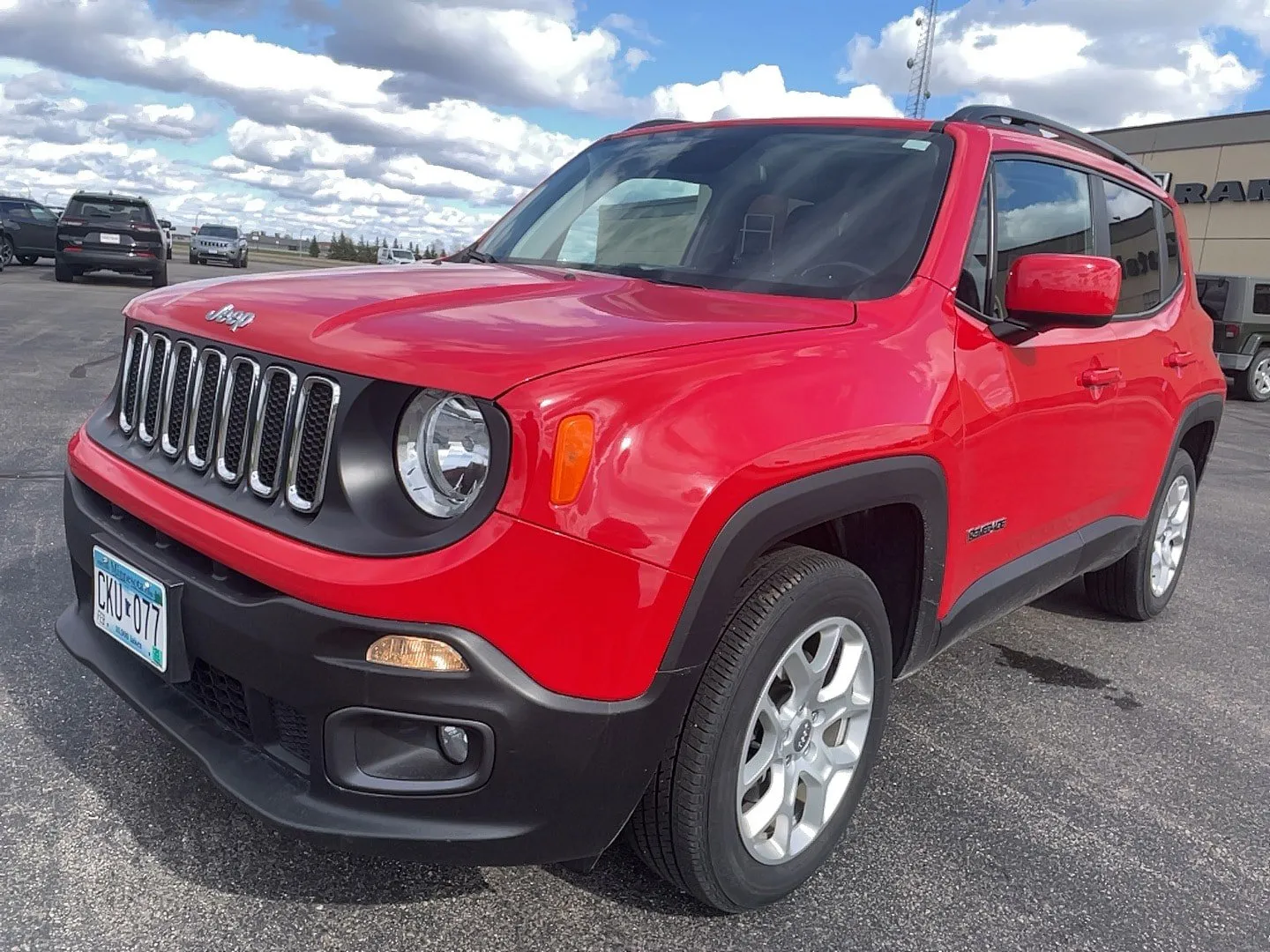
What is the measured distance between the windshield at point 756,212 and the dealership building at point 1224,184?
76.6 ft

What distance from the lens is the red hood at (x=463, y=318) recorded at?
1.86 metres

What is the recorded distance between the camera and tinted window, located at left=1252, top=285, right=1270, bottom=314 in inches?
557

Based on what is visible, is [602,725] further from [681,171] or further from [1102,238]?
[1102,238]

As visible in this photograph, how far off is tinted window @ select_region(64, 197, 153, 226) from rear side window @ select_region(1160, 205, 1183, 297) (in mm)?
17806

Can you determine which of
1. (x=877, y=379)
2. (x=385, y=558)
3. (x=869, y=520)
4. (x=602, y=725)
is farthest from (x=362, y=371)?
(x=869, y=520)

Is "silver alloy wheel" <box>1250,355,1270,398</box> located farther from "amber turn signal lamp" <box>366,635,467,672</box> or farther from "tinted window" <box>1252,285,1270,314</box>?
"amber turn signal lamp" <box>366,635,467,672</box>

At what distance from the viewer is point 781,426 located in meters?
2.03

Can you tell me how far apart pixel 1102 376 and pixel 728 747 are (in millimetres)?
1938

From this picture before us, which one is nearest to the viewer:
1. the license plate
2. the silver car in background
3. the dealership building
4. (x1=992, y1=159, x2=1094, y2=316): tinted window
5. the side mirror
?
the license plate

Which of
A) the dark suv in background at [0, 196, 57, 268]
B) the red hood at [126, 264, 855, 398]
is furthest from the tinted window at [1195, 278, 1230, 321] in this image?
the dark suv in background at [0, 196, 57, 268]

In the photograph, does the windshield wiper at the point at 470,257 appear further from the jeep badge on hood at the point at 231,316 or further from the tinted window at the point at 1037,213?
the tinted window at the point at 1037,213

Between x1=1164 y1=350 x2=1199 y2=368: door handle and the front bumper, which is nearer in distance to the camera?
the front bumper

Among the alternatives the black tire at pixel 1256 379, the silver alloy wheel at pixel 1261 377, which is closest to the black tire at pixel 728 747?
the black tire at pixel 1256 379

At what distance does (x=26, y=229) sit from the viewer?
21.4 meters
